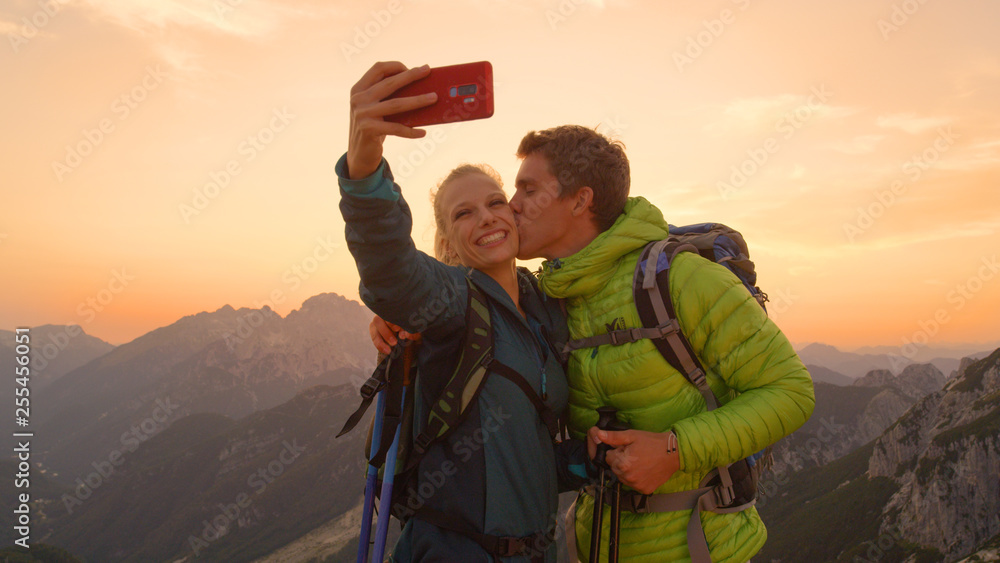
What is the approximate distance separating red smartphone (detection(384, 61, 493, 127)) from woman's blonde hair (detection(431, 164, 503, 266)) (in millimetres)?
2163

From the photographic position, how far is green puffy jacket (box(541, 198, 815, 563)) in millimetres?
4852

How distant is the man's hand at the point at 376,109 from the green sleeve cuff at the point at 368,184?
0.15 ft

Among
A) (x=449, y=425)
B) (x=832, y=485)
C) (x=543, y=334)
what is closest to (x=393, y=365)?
(x=449, y=425)

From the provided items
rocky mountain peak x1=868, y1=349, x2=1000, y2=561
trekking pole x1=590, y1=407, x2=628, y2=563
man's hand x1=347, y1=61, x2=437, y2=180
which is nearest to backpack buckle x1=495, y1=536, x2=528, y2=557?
trekking pole x1=590, y1=407, x2=628, y2=563

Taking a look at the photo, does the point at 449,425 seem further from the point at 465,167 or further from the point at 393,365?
the point at 465,167

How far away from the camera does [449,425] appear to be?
4.75 metres

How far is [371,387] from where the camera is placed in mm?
5449

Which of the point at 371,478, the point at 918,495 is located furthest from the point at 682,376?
the point at 918,495

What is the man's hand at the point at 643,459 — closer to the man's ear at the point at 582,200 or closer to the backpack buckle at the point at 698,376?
the backpack buckle at the point at 698,376

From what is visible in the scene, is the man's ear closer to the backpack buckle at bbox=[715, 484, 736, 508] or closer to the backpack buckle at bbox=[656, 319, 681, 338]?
the backpack buckle at bbox=[656, 319, 681, 338]

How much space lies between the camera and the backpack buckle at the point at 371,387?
5.41 m

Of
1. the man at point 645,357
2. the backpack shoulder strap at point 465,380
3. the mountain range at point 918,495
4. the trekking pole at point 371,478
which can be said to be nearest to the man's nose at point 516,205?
the man at point 645,357

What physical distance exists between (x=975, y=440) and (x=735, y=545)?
15395 cm

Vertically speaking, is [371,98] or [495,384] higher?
[371,98]
